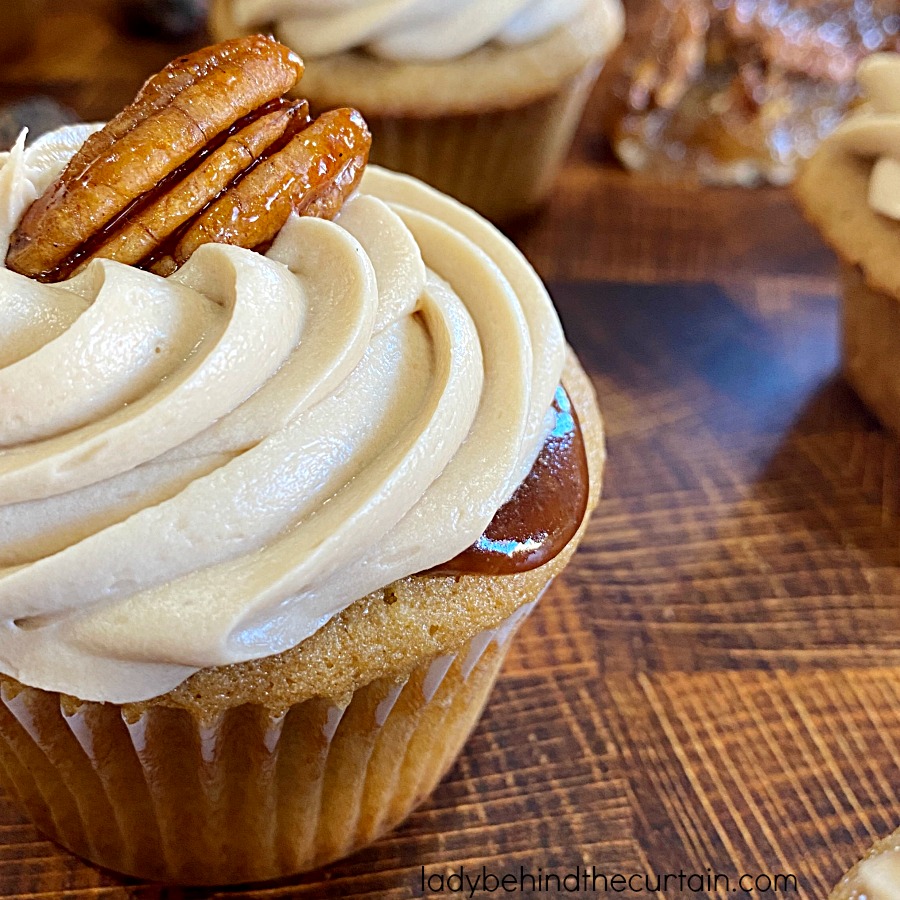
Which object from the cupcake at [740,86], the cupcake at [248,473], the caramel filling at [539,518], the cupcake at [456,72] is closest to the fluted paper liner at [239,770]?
the cupcake at [248,473]

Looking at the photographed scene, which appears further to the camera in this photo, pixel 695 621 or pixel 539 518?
pixel 695 621

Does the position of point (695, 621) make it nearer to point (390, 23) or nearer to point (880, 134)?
point (880, 134)

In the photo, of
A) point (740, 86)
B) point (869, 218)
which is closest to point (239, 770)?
point (869, 218)

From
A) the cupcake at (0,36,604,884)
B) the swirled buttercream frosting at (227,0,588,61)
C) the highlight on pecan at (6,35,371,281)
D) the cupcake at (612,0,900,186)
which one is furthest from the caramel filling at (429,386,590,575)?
the cupcake at (612,0,900,186)

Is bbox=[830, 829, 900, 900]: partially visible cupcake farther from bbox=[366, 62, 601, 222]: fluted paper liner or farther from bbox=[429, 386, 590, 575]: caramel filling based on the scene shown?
bbox=[366, 62, 601, 222]: fluted paper liner

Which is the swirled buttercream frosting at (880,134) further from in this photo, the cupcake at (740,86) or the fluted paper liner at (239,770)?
the fluted paper liner at (239,770)

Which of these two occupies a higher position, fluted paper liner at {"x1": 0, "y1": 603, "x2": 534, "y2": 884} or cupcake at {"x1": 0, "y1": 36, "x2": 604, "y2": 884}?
cupcake at {"x1": 0, "y1": 36, "x2": 604, "y2": 884}
